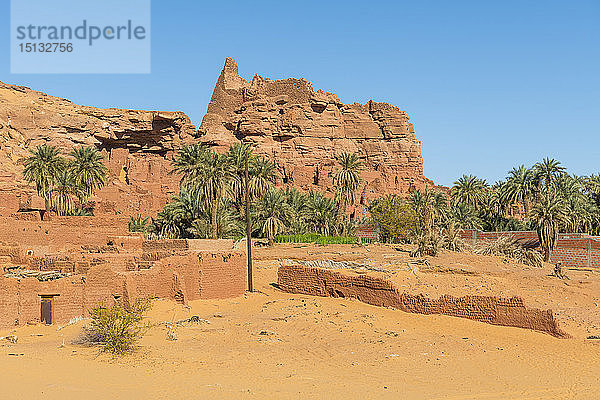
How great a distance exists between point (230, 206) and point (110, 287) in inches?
1239

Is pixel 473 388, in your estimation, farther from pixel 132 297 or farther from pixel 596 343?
pixel 132 297

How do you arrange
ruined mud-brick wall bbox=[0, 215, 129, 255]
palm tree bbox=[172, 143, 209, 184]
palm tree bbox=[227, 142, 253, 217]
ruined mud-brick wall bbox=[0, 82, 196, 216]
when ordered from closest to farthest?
ruined mud-brick wall bbox=[0, 215, 129, 255] < palm tree bbox=[172, 143, 209, 184] < palm tree bbox=[227, 142, 253, 217] < ruined mud-brick wall bbox=[0, 82, 196, 216]

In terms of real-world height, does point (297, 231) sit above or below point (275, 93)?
below

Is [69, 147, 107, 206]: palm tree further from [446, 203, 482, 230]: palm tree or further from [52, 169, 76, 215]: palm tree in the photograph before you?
[446, 203, 482, 230]: palm tree

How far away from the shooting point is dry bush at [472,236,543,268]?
32781 millimetres

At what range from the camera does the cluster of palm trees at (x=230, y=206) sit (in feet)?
125

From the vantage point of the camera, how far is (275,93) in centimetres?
9188

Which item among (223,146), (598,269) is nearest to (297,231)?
(598,269)

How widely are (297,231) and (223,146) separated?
4298 cm

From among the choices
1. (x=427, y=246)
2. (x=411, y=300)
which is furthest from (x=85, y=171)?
(x=411, y=300)

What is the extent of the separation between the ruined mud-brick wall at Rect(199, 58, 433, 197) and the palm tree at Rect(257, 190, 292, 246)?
39.3 meters

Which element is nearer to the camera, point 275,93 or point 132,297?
point 132,297

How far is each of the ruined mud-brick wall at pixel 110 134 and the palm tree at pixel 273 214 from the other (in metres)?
22.5

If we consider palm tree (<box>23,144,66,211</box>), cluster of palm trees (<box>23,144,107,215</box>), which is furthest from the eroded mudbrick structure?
palm tree (<box>23,144,66,211</box>)
